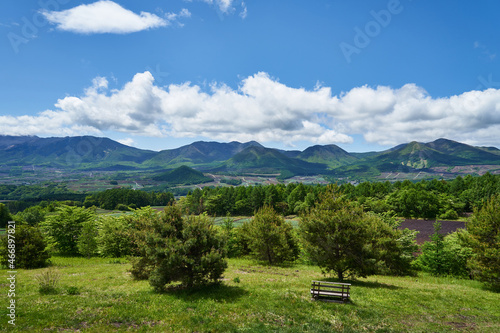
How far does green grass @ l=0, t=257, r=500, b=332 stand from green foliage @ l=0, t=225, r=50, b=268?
11.2m

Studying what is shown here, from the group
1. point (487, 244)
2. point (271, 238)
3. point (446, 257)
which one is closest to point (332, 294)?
point (271, 238)

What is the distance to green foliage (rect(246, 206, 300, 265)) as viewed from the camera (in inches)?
1452

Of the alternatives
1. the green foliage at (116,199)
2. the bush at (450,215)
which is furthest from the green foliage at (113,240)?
the green foliage at (116,199)

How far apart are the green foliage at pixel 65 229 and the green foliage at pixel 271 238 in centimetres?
3318

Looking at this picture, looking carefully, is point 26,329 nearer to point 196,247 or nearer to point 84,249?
point 196,247

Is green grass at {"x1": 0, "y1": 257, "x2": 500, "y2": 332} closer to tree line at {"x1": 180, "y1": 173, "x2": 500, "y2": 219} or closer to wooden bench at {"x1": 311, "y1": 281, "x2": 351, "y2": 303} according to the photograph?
wooden bench at {"x1": 311, "y1": 281, "x2": 351, "y2": 303}

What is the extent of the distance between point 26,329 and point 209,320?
8.98 metres

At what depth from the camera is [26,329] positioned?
38.3ft

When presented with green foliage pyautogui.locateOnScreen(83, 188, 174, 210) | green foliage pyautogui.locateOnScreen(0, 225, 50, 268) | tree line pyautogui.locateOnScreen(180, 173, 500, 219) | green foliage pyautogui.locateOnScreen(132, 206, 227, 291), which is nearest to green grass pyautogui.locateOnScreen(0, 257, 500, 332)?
green foliage pyautogui.locateOnScreen(132, 206, 227, 291)

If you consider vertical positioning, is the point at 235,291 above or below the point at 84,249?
above

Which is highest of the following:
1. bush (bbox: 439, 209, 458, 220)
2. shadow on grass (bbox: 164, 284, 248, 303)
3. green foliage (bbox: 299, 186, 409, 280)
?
green foliage (bbox: 299, 186, 409, 280)

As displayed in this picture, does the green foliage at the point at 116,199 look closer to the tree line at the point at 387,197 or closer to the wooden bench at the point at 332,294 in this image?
the tree line at the point at 387,197

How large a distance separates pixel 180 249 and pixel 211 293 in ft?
14.0

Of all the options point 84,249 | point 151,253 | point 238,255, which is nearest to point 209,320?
point 151,253
